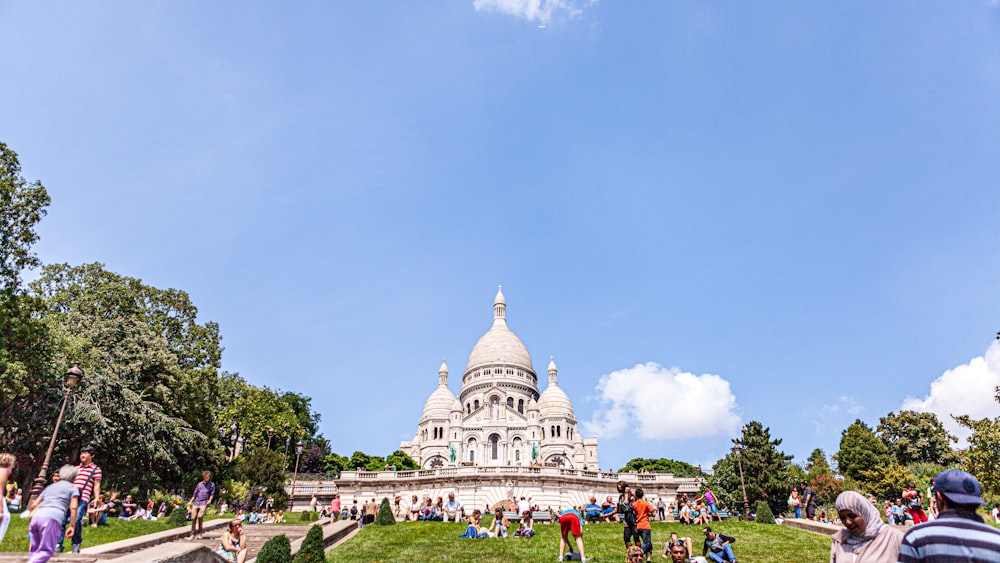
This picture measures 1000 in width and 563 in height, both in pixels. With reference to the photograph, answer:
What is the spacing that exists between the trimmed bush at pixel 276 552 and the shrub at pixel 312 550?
0.35 meters

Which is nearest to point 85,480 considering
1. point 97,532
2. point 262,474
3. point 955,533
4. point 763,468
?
point 97,532

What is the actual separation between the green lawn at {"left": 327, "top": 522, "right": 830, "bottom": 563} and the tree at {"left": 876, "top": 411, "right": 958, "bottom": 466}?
155 ft

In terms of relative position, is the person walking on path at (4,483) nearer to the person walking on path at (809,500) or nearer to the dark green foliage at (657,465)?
the person walking on path at (809,500)

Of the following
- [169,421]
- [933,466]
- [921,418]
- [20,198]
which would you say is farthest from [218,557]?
[921,418]

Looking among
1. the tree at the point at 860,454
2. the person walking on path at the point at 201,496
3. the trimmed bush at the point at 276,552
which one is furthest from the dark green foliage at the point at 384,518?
the tree at the point at 860,454

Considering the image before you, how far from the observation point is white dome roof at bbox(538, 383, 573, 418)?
77.0m

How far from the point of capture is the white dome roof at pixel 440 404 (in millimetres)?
77562

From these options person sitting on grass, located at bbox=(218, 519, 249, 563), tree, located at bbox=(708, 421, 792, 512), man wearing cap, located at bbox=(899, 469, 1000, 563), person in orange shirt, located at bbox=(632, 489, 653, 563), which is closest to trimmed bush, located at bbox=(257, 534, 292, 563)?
person sitting on grass, located at bbox=(218, 519, 249, 563)

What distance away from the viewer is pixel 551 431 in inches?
2977

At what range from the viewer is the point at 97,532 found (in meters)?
14.7

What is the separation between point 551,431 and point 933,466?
3971cm

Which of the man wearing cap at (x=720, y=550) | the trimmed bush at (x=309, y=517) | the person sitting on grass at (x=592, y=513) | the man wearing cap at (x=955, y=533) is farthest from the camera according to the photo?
the trimmed bush at (x=309, y=517)

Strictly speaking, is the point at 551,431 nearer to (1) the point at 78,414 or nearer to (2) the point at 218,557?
(1) the point at 78,414

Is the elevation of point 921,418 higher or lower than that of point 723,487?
higher
